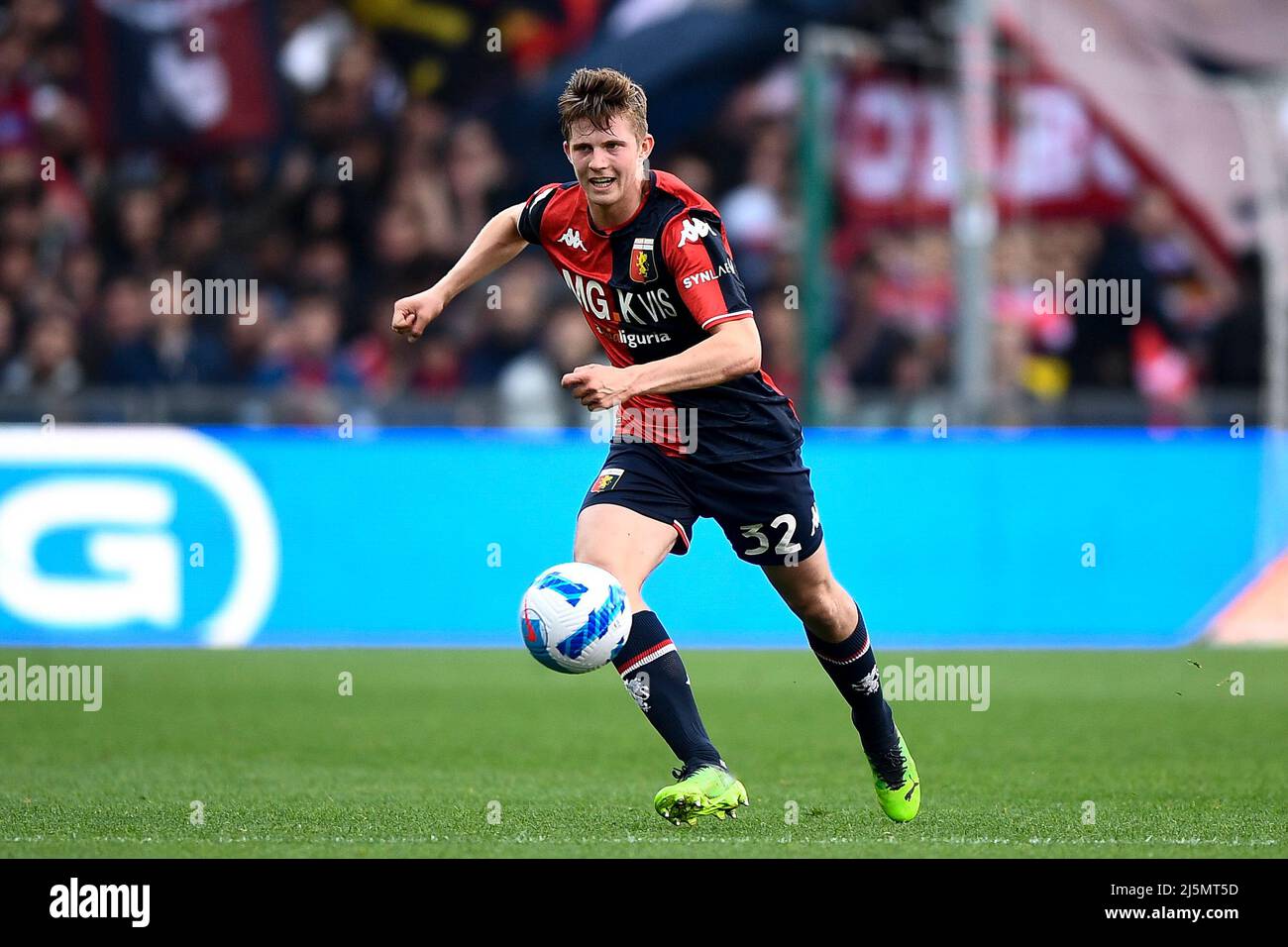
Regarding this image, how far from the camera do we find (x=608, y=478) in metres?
6.48

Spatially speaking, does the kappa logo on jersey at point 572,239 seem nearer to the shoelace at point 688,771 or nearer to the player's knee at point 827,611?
the player's knee at point 827,611

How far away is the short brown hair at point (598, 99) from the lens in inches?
239

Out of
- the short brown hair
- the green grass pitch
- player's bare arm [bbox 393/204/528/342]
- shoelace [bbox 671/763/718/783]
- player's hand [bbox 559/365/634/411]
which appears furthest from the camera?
player's bare arm [bbox 393/204/528/342]

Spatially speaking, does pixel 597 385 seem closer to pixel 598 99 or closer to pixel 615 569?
pixel 615 569

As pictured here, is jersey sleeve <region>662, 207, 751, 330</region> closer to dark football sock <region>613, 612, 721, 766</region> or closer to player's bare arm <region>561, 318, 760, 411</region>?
player's bare arm <region>561, 318, 760, 411</region>

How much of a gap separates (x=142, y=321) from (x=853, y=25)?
6.05 meters

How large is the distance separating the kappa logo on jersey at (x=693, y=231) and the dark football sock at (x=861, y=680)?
145cm

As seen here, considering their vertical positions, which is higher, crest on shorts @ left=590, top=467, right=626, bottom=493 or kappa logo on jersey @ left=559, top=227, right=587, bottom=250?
kappa logo on jersey @ left=559, top=227, right=587, bottom=250

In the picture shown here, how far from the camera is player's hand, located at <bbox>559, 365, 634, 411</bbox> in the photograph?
554cm

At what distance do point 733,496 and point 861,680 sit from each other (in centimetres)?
85

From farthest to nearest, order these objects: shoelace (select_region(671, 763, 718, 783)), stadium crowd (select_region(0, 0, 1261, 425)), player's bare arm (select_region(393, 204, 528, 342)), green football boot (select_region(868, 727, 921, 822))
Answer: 1. stadium crowd (select_region(0, 0, 1261, 425))
2. player's bare arm (select_region(393, 204, 528, 342))
3. green football boot (select_region(868, 727, 921, 822))
4. shoelace (select_region(671, 763, 718, 783))

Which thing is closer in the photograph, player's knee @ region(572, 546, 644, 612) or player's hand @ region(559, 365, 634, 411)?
player's hand @ region(559, 365, 634, 411)

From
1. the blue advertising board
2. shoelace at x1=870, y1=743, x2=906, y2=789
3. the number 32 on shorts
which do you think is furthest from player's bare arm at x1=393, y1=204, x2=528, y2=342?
the blue advertising board
